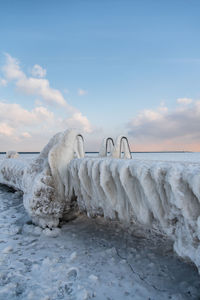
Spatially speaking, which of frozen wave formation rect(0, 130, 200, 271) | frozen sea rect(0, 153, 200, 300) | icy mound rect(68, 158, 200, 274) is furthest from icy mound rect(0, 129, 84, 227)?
icy mound rect(68, 158, 200, 274)

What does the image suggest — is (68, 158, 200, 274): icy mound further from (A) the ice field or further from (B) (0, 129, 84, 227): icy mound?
(B) (0, 129, 84, 227): icy mound

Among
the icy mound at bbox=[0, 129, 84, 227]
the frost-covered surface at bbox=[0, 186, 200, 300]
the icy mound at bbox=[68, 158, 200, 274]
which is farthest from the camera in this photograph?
the icy mound at bbox=[0, 129, 84, 227]

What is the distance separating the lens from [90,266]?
197 cm

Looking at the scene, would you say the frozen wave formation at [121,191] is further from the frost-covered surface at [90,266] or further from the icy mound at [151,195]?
the frost-covered surface at [90,266]

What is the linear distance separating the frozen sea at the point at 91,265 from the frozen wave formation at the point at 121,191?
0.30 metres

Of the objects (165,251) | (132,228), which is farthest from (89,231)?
(165,251)

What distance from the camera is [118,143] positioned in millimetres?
4438

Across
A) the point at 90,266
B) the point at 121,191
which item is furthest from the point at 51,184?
the point at 90,266

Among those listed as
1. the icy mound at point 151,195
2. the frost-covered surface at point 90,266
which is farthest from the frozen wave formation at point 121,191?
the frost-covered surface at point 90,266

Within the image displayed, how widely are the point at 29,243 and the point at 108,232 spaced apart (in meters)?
1.00

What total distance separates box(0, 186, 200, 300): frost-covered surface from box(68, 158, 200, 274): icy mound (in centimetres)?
34

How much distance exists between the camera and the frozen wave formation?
1.51 meters

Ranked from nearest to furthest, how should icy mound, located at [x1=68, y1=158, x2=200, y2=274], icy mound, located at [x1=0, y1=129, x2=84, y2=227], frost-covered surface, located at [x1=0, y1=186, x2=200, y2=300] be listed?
icy mound, located at [x1=68, y1=158, x2=200, y2=274], frost-covered surface, located at [x1=0, y1=186, x2=200, y2=300], icy mound, located at [x1=0, y1=129, x2=84, y2=227]

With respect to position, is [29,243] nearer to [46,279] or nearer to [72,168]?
[46,279]
